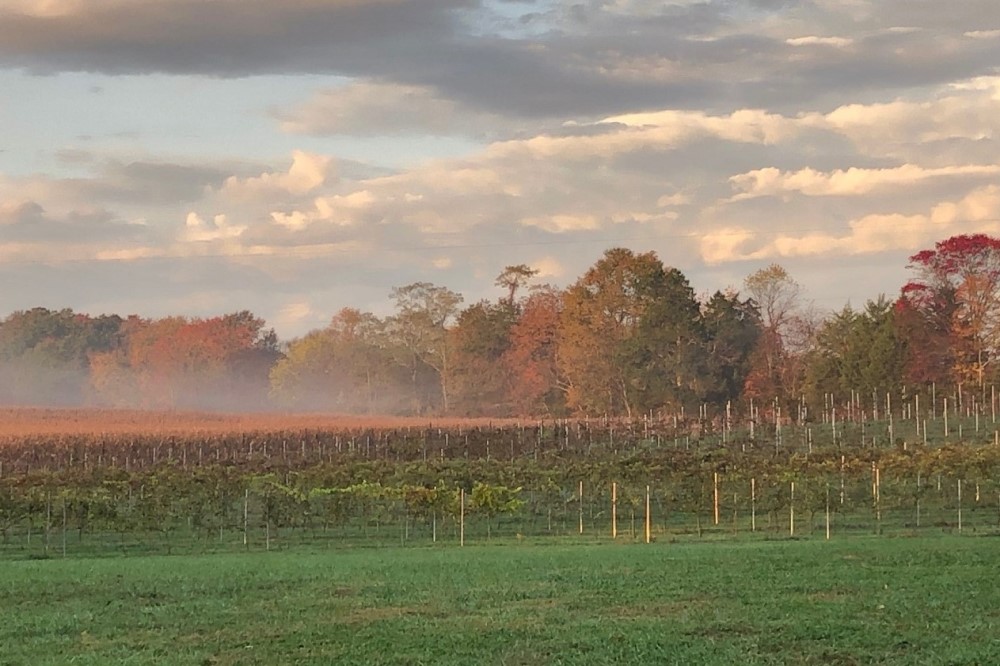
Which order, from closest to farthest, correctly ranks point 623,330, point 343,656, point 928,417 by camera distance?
point 343,656 < point 928,417 < point 623,330

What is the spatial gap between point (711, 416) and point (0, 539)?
49.2 meters

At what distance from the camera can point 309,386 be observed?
408 ft

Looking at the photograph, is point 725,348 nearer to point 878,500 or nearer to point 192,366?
point 878,500

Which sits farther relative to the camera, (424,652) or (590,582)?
(590,582)

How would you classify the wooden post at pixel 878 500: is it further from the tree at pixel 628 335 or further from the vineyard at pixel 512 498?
the tree at pixel 628 335

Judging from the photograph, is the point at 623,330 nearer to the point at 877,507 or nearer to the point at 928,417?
the point at 928,417

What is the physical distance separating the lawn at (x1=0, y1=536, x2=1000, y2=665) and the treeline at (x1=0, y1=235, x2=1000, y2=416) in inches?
1780

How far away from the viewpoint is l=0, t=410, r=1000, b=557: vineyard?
38.0m

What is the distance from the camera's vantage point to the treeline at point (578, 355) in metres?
72.3

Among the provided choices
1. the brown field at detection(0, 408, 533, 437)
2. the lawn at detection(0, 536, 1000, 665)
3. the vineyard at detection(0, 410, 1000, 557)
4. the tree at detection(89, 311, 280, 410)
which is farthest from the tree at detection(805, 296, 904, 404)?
the tree at detection(89, 311, 280, 410)

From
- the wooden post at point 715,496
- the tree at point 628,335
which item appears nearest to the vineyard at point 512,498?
the wooden post at point 715,496

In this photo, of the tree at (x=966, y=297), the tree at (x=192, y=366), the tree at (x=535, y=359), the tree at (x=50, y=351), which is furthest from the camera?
the tree at (x=50, y=351)

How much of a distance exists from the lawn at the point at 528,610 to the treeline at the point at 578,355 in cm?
4522

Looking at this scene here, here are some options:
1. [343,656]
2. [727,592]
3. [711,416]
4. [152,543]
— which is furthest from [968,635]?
[711,416]
